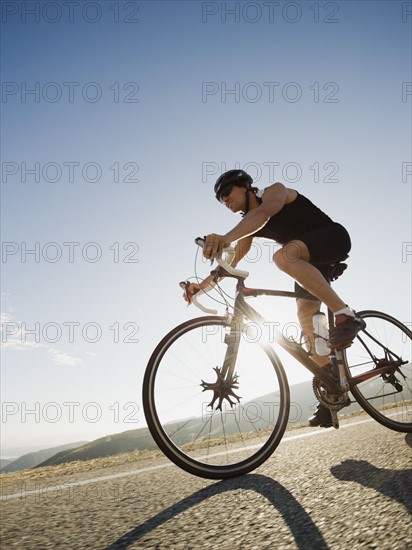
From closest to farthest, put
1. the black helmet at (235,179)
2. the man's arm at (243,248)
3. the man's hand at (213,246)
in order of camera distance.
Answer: the man's hand at (213,246) < the black helmet at (235,179) < the man's arm at (243,248)

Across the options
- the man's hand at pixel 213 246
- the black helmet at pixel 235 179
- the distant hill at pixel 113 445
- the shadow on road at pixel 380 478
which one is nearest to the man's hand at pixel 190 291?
the man's hand at pixel 213 246

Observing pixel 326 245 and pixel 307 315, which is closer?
pixel 326 245

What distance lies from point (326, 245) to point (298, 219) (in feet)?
1.14

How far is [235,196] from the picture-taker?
3.69m

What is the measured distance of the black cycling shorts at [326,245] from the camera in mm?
3516

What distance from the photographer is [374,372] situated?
154 inches

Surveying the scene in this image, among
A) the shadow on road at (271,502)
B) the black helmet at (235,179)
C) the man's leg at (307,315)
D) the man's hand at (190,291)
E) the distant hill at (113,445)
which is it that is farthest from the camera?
the distant hill at (113,445)

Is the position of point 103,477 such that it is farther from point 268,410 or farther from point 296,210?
point 296,210

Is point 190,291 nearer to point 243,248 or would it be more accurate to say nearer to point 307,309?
point 243,248

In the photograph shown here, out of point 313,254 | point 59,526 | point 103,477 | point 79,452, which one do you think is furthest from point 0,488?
point 79,452

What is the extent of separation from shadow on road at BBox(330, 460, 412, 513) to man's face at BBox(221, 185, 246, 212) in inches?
86.5

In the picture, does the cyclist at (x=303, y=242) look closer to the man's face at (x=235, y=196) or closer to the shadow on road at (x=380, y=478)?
the man's face at (x=235, y=196)

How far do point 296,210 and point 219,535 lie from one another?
2.74m

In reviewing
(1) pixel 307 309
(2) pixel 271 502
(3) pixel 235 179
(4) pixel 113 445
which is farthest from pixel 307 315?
(4) pixel 113 445
